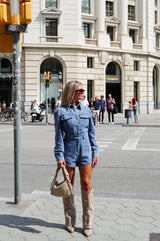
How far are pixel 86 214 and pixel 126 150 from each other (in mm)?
6882

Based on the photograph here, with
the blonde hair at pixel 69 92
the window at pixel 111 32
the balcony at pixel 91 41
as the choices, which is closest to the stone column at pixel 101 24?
the balcony at pixel 91 41

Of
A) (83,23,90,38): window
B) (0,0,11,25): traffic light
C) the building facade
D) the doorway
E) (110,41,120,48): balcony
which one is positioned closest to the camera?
(0,0,11,25): traffic light

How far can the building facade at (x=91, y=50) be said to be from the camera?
33219mm

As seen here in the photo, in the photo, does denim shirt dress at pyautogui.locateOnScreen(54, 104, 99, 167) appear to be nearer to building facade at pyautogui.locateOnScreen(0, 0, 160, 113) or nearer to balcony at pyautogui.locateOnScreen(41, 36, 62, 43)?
building facade at pyautogui.locateOnScreen(0, 0, 160, 113)

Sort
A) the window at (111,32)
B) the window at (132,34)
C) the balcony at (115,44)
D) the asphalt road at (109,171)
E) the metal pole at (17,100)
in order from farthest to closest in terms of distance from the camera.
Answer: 1. the window at (132,34)
2. the window at (111,32)
3. the balcony at (115,44)
4. the asphalt road at (109,171)
5. the metal pole at (17,100)

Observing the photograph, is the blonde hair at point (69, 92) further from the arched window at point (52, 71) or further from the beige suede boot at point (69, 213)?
the arched window at point (52, 71)

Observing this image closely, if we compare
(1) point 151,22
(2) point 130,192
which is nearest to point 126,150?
(2) point 130,192

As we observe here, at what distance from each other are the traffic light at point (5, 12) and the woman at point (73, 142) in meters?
1.44

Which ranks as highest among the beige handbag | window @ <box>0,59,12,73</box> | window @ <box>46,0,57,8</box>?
window @ <box>46,0,57,8</box>

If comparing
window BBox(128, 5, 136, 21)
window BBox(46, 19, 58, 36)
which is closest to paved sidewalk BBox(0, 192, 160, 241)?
window BBox(46, 19, 58, 36)

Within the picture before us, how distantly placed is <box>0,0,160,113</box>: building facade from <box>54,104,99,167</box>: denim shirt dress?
90.9ft

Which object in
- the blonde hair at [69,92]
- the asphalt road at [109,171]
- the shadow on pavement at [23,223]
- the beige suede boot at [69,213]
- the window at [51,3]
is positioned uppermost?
the window at [51,3]

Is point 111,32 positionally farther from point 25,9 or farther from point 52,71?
point 25,9

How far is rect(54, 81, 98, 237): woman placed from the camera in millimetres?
3965
